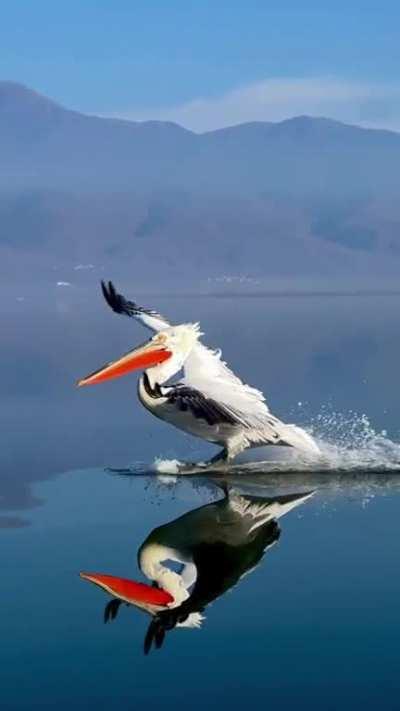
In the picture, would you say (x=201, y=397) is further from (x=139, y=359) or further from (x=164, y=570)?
(x=164, y=570)

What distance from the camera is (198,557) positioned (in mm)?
7340

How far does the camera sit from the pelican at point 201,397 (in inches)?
375

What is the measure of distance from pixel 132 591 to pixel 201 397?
3116mm

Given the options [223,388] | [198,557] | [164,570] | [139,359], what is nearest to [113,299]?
[139,359]

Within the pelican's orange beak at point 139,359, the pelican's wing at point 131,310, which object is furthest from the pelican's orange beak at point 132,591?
the pelican's wing at point 131,310

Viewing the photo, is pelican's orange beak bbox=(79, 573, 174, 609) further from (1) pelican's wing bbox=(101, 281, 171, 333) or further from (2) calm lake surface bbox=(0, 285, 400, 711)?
(1) pelican's wing bbox=(101, 281, 171, 333)

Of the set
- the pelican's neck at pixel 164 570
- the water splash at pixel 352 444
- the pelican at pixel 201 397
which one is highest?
the pelican at pixel 201 397

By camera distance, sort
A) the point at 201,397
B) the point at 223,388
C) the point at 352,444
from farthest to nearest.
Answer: the point at 352,444 < the point at 223,388 < the point at 201,397

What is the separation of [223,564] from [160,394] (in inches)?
112

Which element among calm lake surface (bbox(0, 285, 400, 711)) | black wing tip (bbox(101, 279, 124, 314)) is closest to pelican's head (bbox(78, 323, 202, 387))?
black wing tip (bbox(101, 279, 124, 314))

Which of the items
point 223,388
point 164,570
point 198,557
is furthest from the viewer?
point 223,388

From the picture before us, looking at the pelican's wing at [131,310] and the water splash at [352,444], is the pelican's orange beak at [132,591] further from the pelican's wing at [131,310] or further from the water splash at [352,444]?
the pelican's wing at [131,310]

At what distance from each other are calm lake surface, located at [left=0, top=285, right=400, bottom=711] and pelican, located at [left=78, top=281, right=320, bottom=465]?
12.7 inches

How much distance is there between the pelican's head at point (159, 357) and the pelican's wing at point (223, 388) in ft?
0.50
